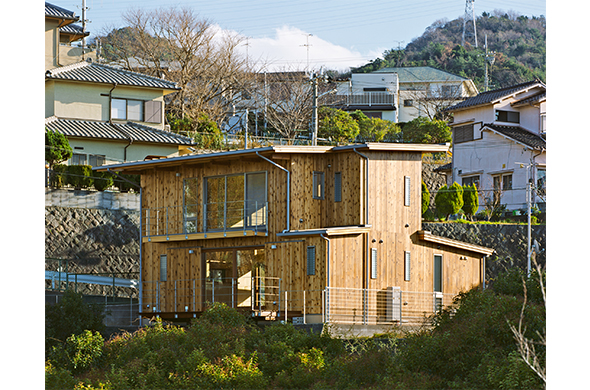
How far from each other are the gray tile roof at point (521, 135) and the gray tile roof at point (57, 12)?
22030 millimetres

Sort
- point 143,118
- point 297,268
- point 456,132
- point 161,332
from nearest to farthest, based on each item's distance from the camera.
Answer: point 161,332
point 297,268
point 143,118
point 456,132

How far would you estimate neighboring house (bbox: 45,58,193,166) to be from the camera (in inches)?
1320

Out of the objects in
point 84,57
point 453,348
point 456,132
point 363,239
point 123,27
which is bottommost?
point 453,348

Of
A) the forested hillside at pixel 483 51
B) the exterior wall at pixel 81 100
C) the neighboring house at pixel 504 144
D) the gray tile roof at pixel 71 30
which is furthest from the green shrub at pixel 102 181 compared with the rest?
the forested hillside at pixel 483 51

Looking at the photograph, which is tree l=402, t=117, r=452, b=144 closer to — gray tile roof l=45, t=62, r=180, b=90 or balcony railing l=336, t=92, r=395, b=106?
balcony railing l=336, t=92, r=395, b=106

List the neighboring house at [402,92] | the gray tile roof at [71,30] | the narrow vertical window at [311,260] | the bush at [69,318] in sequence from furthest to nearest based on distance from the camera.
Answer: the neighboring house at [402,92] < the gray tile roof at [71,30] < the narrow vertical window at [311,260] < the bush at [69,318]

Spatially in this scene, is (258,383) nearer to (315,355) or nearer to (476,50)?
(315,355)

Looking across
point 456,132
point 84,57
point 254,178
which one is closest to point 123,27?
point 84,57

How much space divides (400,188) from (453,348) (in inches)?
368

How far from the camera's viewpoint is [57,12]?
37.2 metres

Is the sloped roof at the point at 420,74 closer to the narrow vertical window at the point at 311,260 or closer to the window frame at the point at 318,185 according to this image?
the window frame at the point at 318,185

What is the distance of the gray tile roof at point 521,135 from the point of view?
33806mm

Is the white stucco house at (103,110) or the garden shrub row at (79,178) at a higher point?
the white stucco house at (103,110)

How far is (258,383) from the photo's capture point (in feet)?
A: 43.9
